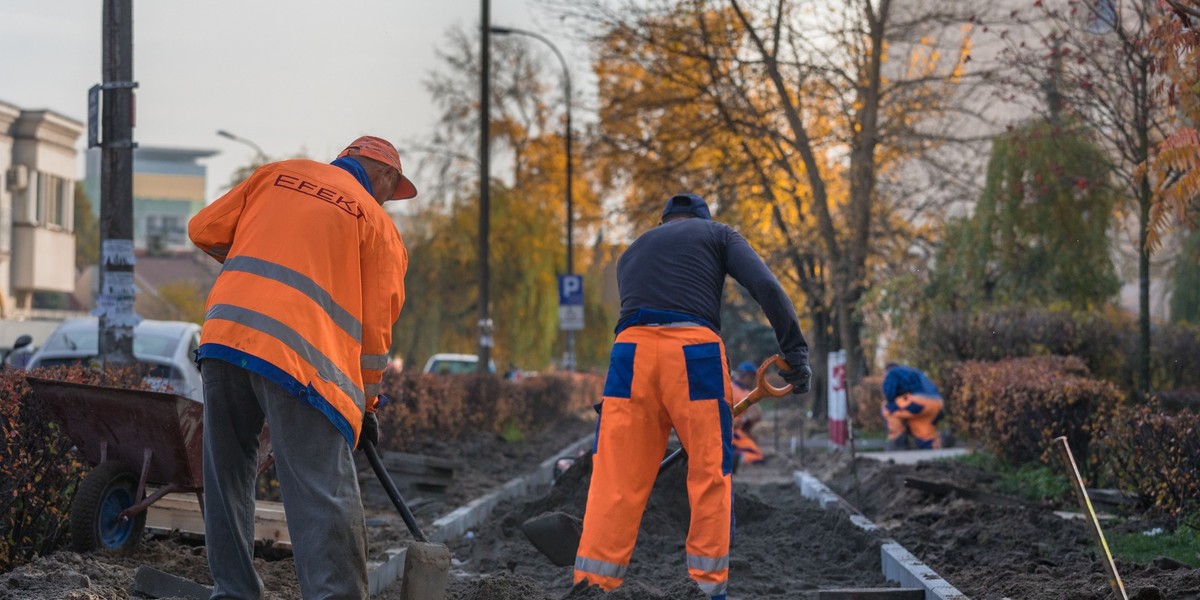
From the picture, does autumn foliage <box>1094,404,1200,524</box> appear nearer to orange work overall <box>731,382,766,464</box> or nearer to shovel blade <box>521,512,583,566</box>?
shovel blade <box>521,512,583,566</box>

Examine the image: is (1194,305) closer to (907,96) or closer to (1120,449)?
(907,96)

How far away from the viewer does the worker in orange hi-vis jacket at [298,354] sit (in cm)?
484

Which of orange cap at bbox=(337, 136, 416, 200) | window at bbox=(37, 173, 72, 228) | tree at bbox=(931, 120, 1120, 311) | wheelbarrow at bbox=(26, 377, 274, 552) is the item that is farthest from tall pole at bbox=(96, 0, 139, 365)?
window at bbox=(37, 173, 72, 228)

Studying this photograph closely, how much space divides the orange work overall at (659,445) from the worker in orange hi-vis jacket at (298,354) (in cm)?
150

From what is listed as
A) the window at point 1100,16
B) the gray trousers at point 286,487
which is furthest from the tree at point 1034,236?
the gray trousers at point 286,487

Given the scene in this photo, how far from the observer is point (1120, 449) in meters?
9.43

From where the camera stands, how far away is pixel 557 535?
25.1 feet

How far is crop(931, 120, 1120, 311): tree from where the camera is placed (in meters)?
20.0

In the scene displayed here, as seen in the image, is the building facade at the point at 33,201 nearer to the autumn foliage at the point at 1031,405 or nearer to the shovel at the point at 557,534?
the autumn foliage at the point at 1031,405

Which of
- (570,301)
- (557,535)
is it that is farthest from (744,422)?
(570,301)

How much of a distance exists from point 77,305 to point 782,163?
2424 inches

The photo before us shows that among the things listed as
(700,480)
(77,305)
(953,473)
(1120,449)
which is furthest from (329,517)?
(77,305)

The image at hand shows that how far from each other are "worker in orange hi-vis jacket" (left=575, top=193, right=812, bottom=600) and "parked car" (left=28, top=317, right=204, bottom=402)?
8.19 meters

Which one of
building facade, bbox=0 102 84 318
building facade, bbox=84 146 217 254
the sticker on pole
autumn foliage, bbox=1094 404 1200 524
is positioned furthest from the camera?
building facade, bbox=84 146 217 254
